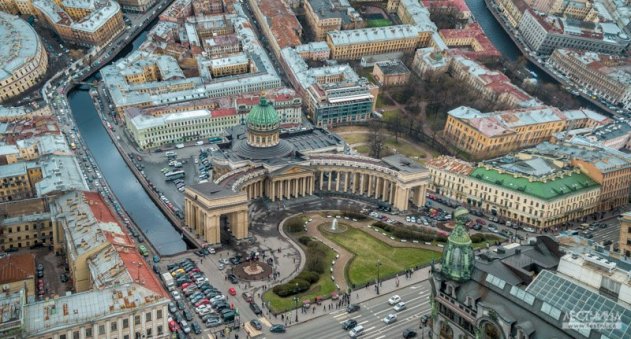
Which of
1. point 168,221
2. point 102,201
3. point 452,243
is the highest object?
point 452,243

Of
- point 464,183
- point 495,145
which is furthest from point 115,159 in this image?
point 495,145

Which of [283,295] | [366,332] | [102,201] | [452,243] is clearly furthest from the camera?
[102,201]

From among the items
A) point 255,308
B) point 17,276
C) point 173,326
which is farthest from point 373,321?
point 17,276

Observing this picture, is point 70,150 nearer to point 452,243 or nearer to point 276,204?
point 276,204

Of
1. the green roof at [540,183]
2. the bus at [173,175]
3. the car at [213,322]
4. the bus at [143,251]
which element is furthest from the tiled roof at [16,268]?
the green roof at [540,183]

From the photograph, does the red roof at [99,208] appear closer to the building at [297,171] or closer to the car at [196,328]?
the building at [297,171]

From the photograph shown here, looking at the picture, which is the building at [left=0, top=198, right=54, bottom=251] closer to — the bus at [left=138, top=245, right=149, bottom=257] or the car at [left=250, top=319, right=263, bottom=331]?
the bus at [left=138, top=245, right=149, bottom=257]

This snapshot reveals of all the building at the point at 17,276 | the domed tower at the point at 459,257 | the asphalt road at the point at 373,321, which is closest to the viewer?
the domed tower at the point at 459,257

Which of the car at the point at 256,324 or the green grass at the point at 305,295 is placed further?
the green grass at the point at 305,295

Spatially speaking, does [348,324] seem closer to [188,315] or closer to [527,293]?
[188,315]
